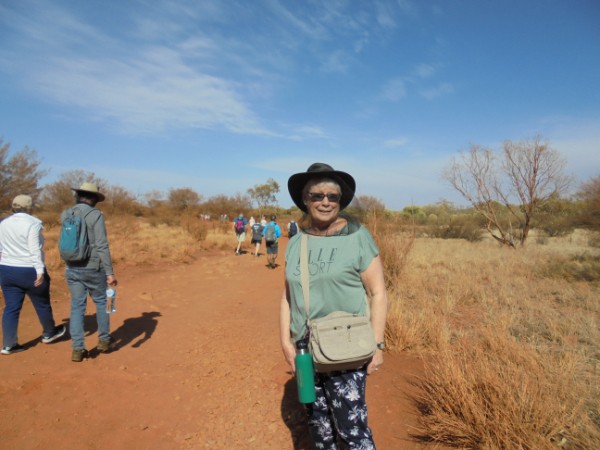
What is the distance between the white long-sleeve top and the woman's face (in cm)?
367

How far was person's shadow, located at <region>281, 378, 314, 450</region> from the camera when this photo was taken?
8.94 feet

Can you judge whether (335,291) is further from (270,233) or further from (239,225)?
(239,225)

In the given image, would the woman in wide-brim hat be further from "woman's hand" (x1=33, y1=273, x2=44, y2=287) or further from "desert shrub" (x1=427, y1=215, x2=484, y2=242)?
"desert shrub" (x1=427, y1=215, x2=484, y2=242)

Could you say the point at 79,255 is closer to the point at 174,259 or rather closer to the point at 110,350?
the point at 110,350

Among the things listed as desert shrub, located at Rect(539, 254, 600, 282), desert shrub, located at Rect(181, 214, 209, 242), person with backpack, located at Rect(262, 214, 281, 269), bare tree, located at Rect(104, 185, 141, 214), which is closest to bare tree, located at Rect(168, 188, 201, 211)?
bare tree, located at Rect(104, 185, 141, 214)

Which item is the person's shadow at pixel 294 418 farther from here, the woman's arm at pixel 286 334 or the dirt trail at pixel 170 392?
the woman's arm at pixel 286 334

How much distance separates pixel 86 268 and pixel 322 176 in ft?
10.4

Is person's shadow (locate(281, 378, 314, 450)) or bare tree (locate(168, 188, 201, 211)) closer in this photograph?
person's shadow (locate(281, 378, 314, 450))

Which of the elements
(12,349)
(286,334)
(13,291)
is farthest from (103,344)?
(286,334)

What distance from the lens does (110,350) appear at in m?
4.33

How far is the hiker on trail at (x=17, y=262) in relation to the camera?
3.86 metres

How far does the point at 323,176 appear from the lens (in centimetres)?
200

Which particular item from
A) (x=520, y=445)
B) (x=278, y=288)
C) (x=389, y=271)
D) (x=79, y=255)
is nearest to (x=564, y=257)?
(x=389, y=271)

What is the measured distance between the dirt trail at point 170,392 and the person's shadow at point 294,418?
1 cm
